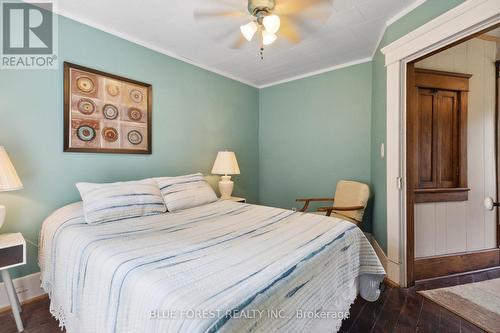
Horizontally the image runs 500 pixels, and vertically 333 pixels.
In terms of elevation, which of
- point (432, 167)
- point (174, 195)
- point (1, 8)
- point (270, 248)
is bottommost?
point (270, 248)

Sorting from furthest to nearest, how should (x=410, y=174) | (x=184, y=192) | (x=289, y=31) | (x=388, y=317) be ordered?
(x=184, y=192) < (x=289, y=31) < (x=410, y=174) < (x=388, y=317)

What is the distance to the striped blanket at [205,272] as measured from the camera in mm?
847

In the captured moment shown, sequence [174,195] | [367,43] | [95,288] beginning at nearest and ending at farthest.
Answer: [95,288], [174,195], [367,43]

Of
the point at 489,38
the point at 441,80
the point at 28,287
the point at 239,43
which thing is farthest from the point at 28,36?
the point at 489,38

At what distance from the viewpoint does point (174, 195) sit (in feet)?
7.56

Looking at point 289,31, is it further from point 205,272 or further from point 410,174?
point 205,272

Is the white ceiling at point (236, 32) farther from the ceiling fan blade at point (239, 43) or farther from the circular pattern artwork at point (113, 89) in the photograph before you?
the circular pattern artwork at point (113, 89)

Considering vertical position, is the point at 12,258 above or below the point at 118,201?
below

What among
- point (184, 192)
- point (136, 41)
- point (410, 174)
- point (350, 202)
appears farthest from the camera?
point (350, 202)

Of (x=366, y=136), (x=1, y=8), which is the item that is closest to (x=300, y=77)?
(x=366, y=136)

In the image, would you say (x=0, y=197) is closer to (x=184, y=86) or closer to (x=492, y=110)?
(x=184, y=86)

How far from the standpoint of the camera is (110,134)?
2.41 metres

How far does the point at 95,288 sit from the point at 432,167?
3051mm

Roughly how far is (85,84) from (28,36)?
0.52m
